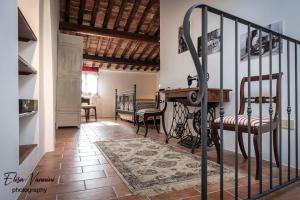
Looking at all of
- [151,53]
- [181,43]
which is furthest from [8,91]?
[151,53]

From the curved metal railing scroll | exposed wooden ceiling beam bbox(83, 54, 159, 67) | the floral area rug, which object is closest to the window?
exposed wooden ceiling beam bbox(83, 54, 159, 67)

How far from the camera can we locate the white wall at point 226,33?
2.01m

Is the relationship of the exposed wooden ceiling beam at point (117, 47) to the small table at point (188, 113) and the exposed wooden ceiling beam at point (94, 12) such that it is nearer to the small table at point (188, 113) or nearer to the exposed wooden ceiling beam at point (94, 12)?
the exposed wooden ceiling beam at point (94, 12)

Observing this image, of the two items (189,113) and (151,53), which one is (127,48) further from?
(189,113)

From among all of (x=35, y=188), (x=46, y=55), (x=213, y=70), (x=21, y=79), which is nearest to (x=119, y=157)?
(x=35, y=188)

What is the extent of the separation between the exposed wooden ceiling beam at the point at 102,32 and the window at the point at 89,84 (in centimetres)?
317

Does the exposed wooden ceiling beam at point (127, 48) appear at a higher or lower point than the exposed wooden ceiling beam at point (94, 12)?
lower

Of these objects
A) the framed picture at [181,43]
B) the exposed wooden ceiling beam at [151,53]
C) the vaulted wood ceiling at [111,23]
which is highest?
the vaulted wood ceiling at [111,23]

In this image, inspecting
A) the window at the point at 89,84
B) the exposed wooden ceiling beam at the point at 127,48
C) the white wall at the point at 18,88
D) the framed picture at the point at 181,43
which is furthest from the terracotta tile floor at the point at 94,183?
the window at the point at 89,84

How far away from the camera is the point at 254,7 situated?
7.66 ft

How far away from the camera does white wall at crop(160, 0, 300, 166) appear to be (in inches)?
79.3

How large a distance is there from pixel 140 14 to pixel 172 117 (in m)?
3.40

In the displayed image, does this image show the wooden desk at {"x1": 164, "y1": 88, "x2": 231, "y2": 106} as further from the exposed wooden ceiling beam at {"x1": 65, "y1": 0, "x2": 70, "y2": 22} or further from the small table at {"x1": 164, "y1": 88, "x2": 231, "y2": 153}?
the exposed wooden ceiling beam at {"x1": 65, "y1": 0, "x2": 70, "y2": 22}

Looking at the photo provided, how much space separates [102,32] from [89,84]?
132 inches
